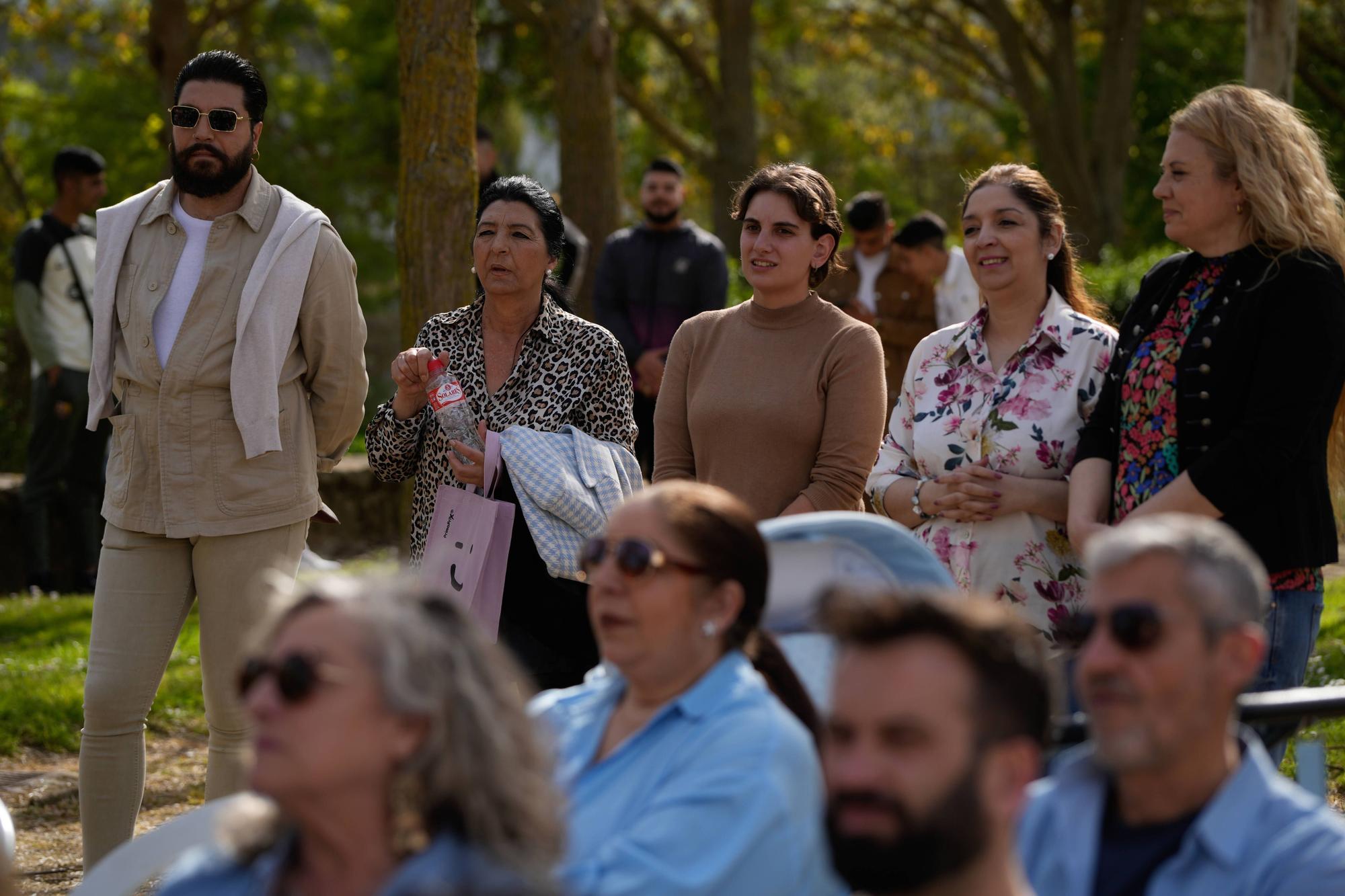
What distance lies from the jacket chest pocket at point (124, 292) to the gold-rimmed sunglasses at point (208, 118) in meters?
0.42

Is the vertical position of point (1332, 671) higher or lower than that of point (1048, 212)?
lower

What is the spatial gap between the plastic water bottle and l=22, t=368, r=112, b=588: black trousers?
5.12 m

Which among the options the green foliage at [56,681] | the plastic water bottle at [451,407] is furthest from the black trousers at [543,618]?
the green foliage at [56,681]

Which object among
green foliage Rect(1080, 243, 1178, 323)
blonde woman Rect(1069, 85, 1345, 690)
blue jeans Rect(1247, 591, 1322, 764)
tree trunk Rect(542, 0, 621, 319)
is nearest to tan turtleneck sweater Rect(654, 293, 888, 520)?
blonde woman Rect(1069, 85, 1345, 690)

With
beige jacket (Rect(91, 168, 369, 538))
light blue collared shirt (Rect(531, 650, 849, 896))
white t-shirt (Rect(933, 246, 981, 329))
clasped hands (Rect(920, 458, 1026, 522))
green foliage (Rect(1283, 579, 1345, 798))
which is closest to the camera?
light blue collared shirt (Rect(531, 650, 849, 896))

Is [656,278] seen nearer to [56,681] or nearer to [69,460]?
[56,681]

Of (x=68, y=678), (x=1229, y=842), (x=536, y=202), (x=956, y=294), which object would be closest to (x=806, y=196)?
(x=536, y=202)

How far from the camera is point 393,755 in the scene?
202 centimetres

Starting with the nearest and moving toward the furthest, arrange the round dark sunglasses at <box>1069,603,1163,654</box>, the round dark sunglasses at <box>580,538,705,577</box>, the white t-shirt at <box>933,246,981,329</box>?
the round dark sunglasses at <box>1069,603,1163,654</box> → the round dark sunglasses at <box>580,538,705,577</box> → the white t-shirt at <box>933,246,981,329</box>

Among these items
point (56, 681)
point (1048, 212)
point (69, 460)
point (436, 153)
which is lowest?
point (56, 681)

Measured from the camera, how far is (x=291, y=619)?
2.10m

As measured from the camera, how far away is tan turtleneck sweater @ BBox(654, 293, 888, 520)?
4.46 metres

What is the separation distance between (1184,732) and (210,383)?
296 cm

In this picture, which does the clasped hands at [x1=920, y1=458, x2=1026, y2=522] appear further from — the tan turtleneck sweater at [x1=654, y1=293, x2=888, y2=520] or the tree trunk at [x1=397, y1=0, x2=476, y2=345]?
the tree trunk at [x1=397, y1=0, x2=476, y2=345]
